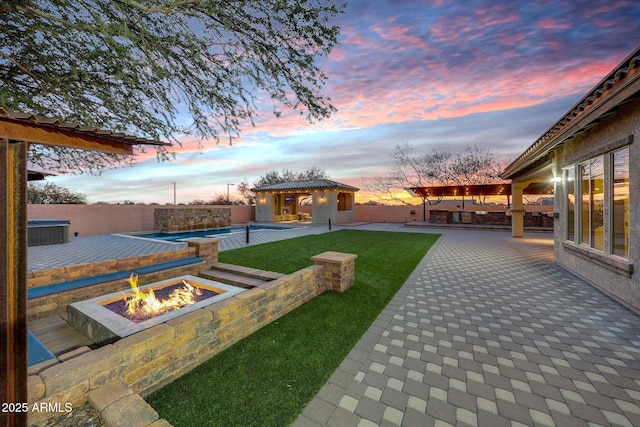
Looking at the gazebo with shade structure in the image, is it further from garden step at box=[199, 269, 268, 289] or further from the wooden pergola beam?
the wooden pergola beam

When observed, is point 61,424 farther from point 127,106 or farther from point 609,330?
point 609,330

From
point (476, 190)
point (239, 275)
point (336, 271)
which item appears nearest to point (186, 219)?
point (239, 275)

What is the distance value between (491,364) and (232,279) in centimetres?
469

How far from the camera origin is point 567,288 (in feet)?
18.3

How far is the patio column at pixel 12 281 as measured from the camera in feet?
4.57

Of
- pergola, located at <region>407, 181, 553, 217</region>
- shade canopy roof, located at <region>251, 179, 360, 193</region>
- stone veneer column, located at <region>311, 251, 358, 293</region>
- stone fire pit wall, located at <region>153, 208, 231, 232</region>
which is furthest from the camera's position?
shade canopy roof, located at <region>251, 179, 360, 193</region>

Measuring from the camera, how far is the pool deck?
220 centimetres

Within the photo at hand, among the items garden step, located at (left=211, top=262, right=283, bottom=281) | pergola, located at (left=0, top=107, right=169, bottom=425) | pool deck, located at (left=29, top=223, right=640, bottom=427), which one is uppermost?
pergola, located at (left=0, top=107, right=169, bottom=425)

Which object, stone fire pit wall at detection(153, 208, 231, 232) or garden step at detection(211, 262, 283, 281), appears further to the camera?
stone fire pit wall at detection(153, 208, 231, 232)

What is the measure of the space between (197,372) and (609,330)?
18.6ft

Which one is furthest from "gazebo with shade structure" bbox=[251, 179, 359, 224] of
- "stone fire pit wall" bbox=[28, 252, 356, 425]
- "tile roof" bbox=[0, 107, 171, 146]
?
Answer: "tile roof" bbox=[0, 107, 171, 146]

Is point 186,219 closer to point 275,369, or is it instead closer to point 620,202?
point 275,369

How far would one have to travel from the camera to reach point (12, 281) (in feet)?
4.71

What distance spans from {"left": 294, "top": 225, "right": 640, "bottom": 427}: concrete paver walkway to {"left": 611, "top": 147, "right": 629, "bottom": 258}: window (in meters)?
1.09
